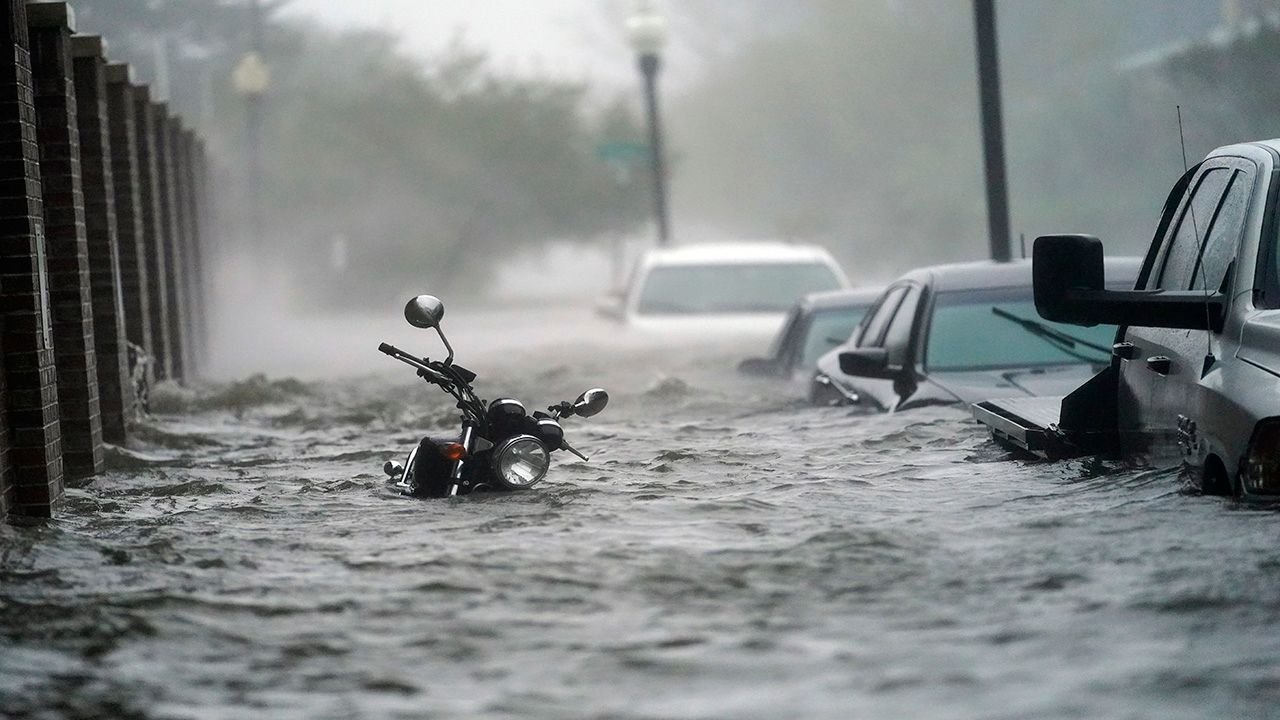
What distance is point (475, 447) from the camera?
29.0 feet

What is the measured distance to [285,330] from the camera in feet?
121

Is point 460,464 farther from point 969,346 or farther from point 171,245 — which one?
point 171,245

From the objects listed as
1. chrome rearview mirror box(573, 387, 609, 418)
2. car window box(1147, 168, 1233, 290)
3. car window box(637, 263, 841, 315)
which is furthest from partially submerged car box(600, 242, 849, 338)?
car window box(1147, 168, 1233, 290)

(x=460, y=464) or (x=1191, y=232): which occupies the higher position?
(x=1191, y=232)

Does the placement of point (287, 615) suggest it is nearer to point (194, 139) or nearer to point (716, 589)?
point (716, 589)

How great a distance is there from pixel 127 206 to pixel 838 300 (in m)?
5.07

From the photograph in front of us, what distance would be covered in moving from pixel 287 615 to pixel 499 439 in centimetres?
271

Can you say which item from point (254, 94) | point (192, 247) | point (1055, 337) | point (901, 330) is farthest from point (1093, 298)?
point (254, 94)

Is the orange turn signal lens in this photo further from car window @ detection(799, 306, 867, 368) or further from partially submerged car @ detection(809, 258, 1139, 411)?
car window @ detection(799, 306, 867, 368)

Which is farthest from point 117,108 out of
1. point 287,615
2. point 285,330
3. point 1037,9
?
point 1037,9

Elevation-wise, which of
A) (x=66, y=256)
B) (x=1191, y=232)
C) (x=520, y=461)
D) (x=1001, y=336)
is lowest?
(x=520, y=461)

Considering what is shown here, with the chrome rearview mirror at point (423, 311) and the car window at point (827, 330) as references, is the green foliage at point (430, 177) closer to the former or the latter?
the car window at point (827, 330)

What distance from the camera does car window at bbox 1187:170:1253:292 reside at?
6785 mm

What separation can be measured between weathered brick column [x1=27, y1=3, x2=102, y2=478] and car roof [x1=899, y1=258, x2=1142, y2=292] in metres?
4.28
